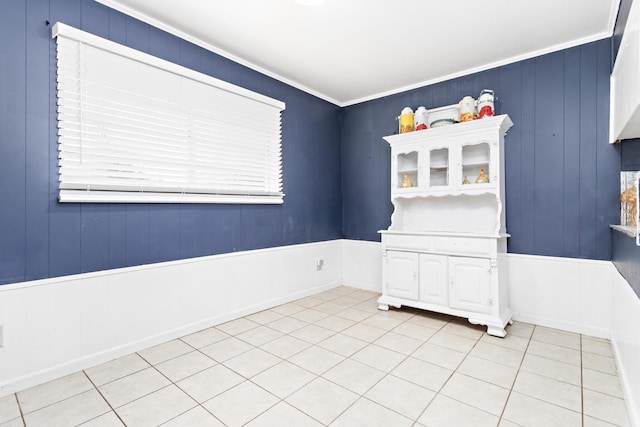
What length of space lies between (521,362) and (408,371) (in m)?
0.86

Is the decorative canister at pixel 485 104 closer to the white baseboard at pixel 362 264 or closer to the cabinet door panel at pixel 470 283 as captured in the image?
the cabinet door panel at pixel 470 283

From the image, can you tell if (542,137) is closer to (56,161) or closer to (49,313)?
(56,161)

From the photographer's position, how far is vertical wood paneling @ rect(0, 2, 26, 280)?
192cm

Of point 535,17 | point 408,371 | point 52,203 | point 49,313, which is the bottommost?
point 408,371

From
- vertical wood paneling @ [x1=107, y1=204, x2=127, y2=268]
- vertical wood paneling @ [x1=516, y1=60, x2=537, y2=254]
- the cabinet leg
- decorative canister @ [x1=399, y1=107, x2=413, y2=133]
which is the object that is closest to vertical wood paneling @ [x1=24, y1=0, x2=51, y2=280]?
vertical wood paneling @ [x1=107, y1=204, x2=127, y2=268]

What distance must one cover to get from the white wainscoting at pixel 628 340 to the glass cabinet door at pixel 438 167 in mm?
1641

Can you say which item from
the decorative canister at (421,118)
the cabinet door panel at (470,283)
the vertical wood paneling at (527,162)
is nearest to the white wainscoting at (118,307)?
the cabinet door panel at (470,283)

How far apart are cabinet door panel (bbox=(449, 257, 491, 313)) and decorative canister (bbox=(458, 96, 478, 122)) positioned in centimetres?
142

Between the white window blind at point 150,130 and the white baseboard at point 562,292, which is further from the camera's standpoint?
the white baseboard at point 562,292

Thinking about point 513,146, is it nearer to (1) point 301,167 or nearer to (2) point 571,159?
(2) point 571,159

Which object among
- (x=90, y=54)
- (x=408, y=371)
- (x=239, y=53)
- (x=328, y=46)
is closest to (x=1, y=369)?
(x=90, y=54)

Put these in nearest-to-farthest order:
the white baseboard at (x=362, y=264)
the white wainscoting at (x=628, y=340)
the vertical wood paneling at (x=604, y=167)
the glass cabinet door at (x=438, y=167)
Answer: the white wainscoting at (x=628, y=340) → the vertical wood paneling at (x=604, y=167) → the glass cabinet door at (x=438, y=167) → the white baseboard at (x=362, y=264)

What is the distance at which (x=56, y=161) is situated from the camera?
2.11 metres

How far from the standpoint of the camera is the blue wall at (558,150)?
2758 mm
